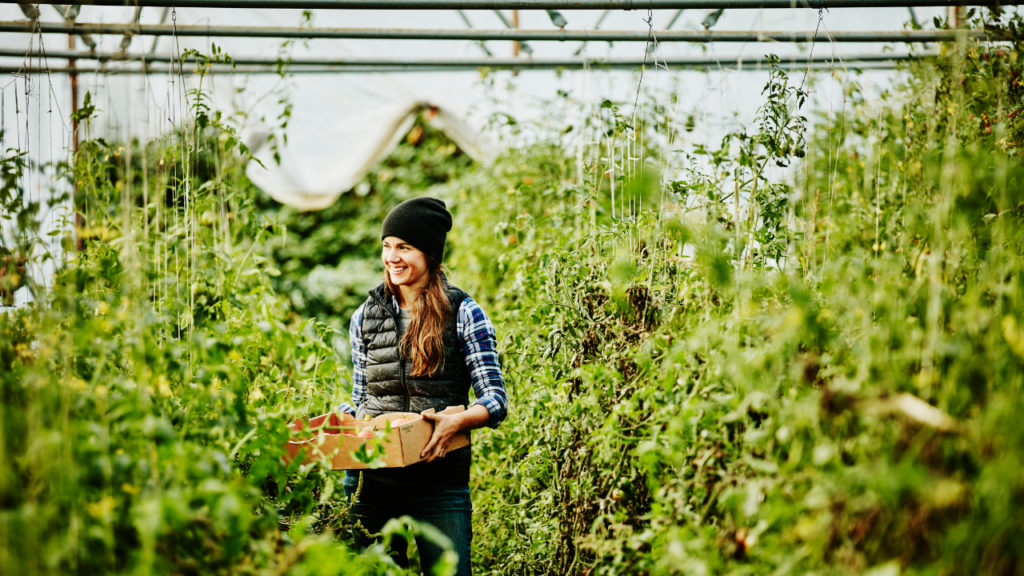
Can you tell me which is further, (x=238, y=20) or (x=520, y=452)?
(x=238, y=20)

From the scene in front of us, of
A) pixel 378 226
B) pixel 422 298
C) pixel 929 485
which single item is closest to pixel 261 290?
pixel 422 298

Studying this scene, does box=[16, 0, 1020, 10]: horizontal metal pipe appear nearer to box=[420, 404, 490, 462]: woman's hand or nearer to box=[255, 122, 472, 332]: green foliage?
box=[420, 404, 490, 462]: woman's hand

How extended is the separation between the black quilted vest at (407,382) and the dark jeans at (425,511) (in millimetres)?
35

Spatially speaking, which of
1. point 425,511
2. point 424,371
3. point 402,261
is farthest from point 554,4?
point 425,511

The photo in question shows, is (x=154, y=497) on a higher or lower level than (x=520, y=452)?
higher

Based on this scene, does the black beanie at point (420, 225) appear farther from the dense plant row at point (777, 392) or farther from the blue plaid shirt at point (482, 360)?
the dense plant row at point (777, 392)

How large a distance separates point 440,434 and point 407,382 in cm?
27

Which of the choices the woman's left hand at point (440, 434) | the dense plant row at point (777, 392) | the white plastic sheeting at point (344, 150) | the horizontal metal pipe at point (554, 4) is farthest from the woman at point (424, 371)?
the white plastic sheeting at point (344, 150)

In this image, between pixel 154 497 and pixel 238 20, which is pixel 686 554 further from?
pixel 238 20

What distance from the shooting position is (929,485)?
1064 millimetres

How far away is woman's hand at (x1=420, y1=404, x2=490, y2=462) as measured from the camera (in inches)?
86.4

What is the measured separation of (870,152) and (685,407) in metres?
3.06

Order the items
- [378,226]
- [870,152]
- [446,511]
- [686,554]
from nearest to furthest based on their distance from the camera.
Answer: [686,554]
[446,511]
[870,152]
[378,226]

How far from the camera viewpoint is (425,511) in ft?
7.54
